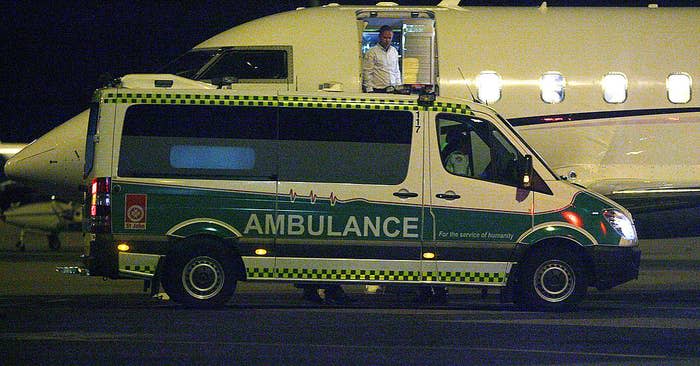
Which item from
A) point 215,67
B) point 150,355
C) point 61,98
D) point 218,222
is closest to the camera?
point 150,355

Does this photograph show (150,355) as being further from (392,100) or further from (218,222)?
(392,100)

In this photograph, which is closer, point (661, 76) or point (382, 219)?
point (382, 219)

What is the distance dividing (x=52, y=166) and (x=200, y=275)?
13.7 ft

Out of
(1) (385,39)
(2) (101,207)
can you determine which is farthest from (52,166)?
(1) (385,39)

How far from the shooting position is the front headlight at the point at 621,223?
14.2 metres

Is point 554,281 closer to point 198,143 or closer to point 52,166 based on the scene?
point 198,143

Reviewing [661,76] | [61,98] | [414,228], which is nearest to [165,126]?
[414,228]

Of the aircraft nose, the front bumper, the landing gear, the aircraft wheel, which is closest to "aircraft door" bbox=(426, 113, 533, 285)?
the front bumper

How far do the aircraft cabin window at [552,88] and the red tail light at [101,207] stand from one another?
7.59 metres

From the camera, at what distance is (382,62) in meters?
17.7

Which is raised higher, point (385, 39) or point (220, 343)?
point (385, 39)

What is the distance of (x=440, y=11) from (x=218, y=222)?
22.6ft

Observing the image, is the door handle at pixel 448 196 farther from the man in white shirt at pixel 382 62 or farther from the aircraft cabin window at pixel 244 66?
the aircraft cabin window at pixel 244 66

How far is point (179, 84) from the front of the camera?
14.2 meters
